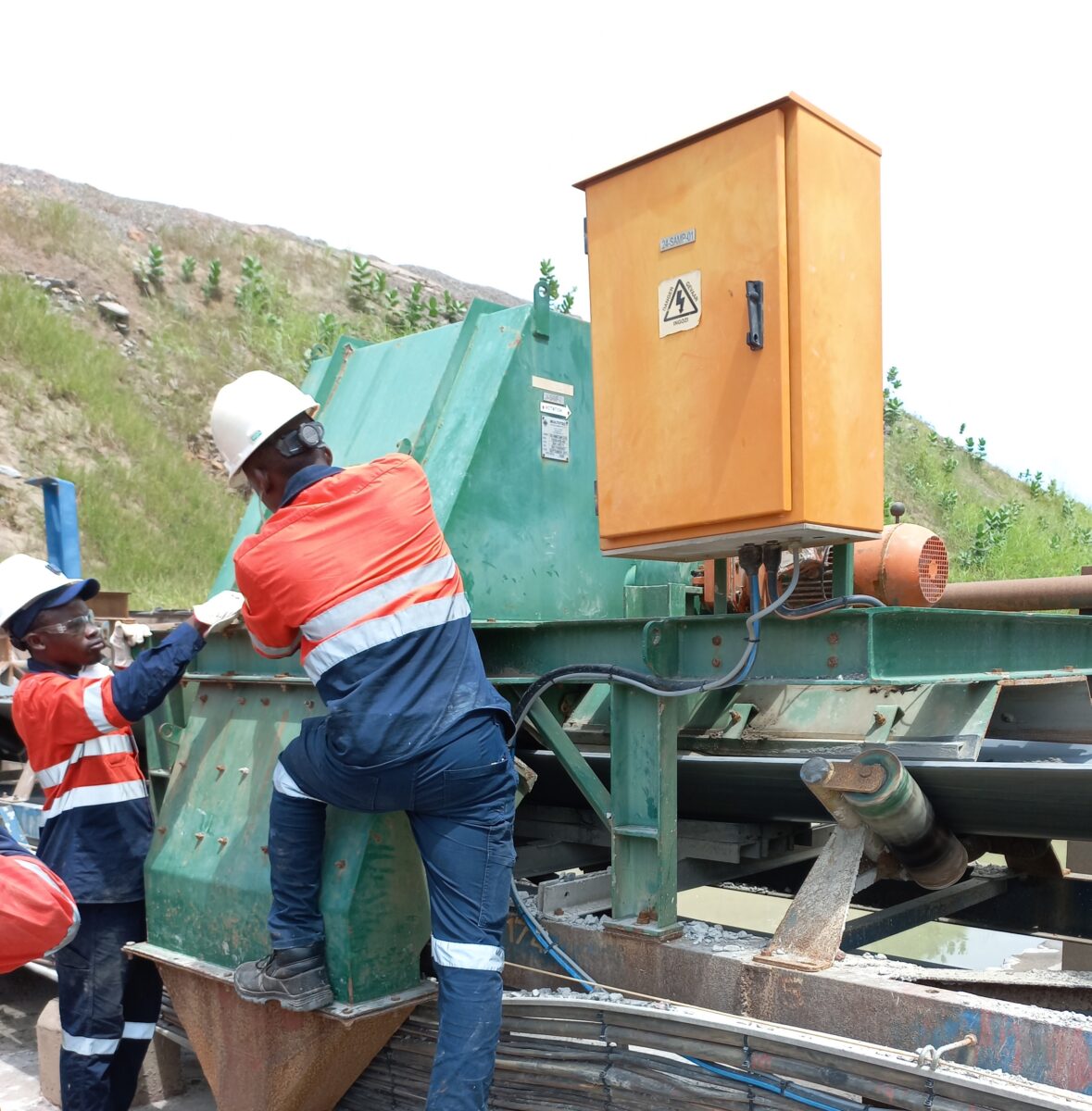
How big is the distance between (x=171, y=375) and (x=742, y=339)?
18.3m

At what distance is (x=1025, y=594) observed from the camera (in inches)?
207

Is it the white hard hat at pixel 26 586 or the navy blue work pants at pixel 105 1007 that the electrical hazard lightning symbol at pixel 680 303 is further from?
the navy blue work pants at pixel 105 1007

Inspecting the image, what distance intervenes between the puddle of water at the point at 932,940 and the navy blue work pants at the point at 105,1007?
358 centimetres

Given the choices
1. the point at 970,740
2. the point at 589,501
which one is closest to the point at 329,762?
Answer: the point at 589,501

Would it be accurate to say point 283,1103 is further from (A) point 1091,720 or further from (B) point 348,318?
(B) point 348,318

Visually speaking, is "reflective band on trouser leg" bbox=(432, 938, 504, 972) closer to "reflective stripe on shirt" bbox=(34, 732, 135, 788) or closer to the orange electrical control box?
the orange electrical control box

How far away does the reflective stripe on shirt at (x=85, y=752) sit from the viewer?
3680 millimetres

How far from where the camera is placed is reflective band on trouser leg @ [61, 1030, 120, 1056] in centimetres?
355

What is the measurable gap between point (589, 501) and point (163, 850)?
183 centimetres

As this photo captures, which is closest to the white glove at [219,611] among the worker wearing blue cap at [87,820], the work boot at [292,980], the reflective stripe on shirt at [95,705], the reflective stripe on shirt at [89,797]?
the worker wearing blue cap at [87,820]

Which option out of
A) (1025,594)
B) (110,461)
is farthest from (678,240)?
(110,461)

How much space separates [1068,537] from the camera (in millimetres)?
23156

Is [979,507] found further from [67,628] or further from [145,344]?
[67,628]

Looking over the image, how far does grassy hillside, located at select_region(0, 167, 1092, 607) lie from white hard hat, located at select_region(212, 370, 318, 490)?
37.6 feet
